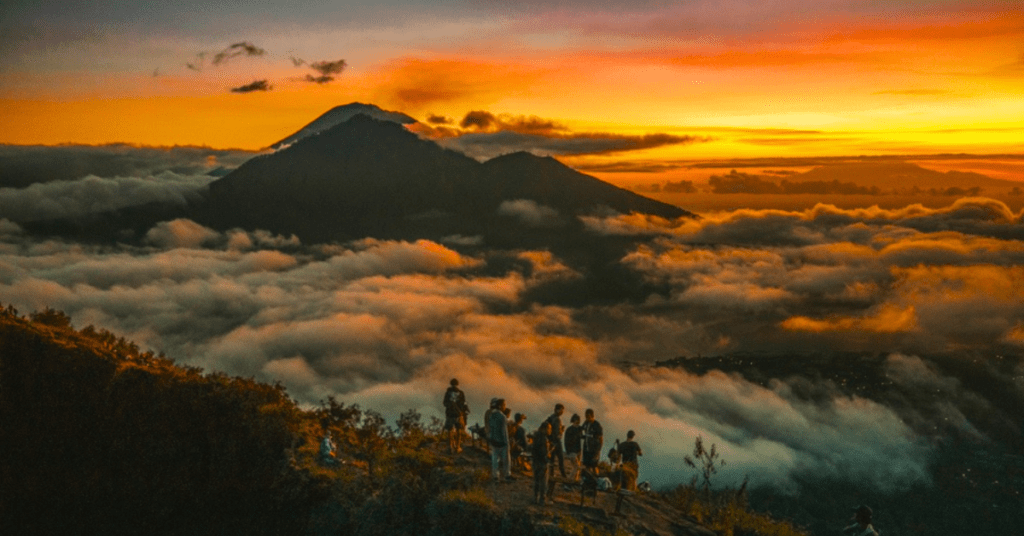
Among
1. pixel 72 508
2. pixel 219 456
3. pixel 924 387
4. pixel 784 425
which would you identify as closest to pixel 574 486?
pixel 219 456

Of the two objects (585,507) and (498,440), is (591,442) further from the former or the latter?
(498,440)

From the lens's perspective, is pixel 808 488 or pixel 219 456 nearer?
pixel 219 456

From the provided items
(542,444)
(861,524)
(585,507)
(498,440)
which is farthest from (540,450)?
(861,524)

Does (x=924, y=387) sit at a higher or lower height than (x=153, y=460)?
lower

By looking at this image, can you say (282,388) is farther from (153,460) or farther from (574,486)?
(574,486)

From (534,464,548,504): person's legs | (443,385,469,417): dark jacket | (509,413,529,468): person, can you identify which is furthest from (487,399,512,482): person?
(443,385,469,417): dark jacket

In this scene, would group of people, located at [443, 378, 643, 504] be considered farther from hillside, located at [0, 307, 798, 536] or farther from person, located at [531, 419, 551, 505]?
hillside, located at [0, 307, 798, 536]

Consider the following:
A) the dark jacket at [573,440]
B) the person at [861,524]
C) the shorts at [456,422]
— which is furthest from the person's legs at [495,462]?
the person at [861,524]
